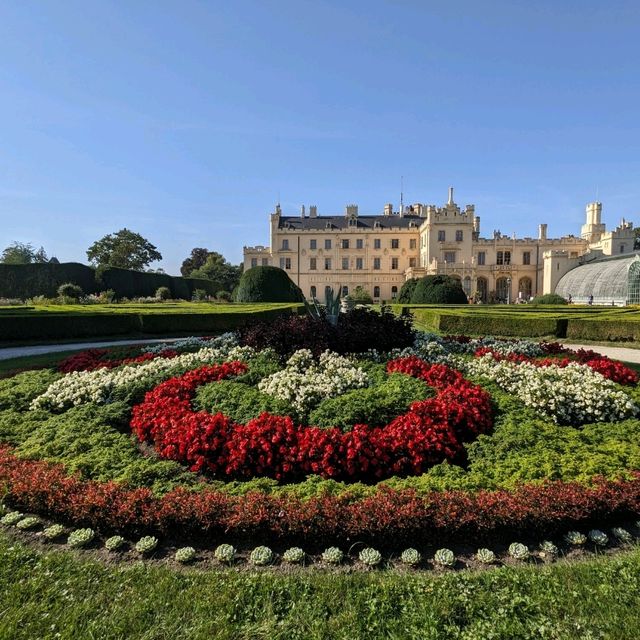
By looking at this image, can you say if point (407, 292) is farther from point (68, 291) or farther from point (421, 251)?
point (68, 291)

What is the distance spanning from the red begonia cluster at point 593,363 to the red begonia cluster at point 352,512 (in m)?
3.92

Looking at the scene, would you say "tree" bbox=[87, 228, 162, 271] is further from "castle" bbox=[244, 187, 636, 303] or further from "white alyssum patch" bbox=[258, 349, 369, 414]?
"white alyssum patch" bbox=[258, 349, 369, 414]

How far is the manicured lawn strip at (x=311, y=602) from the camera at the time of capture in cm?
228

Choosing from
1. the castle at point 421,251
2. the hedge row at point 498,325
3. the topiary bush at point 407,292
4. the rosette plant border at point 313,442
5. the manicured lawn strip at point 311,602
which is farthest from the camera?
the castle at point 421,251

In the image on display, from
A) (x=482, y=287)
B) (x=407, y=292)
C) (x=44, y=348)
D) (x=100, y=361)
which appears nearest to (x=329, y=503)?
(x=100, y=361)

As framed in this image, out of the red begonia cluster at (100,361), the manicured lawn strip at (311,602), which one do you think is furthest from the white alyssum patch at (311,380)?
the red begonia cluster at (100,361)

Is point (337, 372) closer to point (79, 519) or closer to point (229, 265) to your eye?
point (79, 519)

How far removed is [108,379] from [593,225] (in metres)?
61.0

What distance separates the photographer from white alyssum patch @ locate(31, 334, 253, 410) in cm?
573

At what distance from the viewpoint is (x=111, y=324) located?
15664 mm

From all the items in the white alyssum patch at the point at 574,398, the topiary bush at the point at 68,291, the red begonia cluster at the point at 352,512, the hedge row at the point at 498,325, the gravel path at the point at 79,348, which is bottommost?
the red begonia cluster at the point at 352,512

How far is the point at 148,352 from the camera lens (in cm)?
876

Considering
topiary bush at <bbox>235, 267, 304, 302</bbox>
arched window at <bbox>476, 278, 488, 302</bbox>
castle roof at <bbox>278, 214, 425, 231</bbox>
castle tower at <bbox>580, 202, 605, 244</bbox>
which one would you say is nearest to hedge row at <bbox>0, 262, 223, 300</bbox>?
topiary bush at <bbox>235, 267, 304, 302</bbox>

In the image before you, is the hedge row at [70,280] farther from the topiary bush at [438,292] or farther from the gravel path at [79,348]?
the topiary bush at [438,292]
